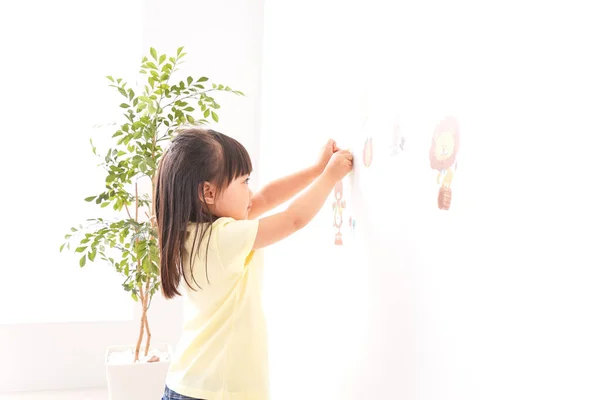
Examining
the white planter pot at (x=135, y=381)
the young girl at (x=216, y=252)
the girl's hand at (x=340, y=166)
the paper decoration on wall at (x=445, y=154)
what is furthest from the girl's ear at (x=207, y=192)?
the white planter pot at (x=135, y=381)

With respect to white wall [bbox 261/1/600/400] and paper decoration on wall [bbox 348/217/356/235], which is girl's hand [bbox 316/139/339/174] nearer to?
white wall [bbox 261/1/600/400]

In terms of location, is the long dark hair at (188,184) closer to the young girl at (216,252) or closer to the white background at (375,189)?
the young girl at (216,252)

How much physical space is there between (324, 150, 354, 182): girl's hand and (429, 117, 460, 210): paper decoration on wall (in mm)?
380

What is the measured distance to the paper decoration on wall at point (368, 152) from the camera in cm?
124

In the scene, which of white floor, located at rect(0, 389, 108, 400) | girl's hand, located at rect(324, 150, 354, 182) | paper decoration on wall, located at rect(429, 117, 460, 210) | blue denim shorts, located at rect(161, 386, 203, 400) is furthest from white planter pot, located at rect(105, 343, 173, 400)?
paper decoration on wall, located at rect(429, 117, 460, 210)

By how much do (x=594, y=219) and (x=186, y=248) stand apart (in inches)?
33.0

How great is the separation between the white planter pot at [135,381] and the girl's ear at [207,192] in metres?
0.94

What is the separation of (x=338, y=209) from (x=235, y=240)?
0.34 m

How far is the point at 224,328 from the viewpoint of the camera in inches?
49.9

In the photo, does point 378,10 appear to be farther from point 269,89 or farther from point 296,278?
point 269,89

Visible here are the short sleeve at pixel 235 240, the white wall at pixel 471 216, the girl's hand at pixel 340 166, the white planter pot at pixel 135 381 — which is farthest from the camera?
the white planter pot at pixel 135 381

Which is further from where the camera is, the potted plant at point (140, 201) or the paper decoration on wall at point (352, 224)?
the potted plant at point (140, 201)

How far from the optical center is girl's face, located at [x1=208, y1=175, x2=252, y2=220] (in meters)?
1.26

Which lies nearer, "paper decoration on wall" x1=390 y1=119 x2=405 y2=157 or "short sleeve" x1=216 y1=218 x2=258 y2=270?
"paper decoration on wall" x1=390 y1=119 x2=405 y2=157
